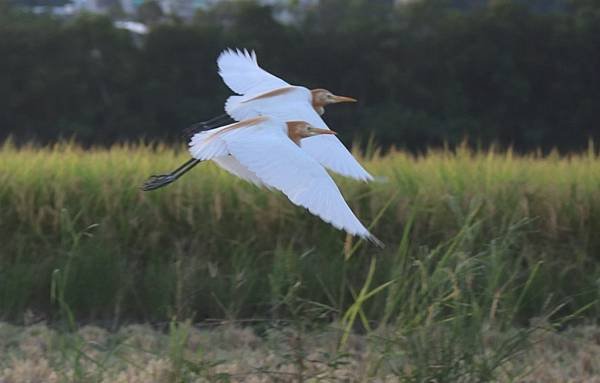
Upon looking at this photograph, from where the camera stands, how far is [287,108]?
9.13ft

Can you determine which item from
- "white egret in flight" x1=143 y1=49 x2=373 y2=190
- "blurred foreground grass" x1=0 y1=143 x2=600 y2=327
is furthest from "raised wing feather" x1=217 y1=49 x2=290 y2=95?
"blurred foreground grass" x1=0 y1=143 x2=600 y2=327

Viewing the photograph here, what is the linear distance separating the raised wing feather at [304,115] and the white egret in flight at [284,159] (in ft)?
0.24

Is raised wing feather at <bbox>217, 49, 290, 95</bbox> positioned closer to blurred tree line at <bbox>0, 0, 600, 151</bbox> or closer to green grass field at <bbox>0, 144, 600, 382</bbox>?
green grass field at <bbox>0, 144, 600, 382</bbox>

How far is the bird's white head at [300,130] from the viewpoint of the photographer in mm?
2672

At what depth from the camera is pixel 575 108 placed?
11781mm

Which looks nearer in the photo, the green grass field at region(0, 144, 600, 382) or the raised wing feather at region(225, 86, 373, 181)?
the raised wing feather at region(225, 86, 373, 181)

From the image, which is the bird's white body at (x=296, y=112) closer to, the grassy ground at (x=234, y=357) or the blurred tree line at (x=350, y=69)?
the grassy ground at (x=234, y=357)

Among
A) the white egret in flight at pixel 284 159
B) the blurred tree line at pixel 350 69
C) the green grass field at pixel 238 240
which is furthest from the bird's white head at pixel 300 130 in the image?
the blurred tree line at pixel 350 69

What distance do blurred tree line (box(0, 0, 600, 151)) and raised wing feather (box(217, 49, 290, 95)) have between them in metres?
7.08

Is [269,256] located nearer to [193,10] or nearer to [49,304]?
Answer: [49,304]

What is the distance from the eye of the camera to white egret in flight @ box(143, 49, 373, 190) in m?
2.79

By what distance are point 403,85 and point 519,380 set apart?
885cm

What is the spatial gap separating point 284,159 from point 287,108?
1.18 ft

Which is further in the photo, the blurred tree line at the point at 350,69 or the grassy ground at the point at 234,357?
the blurred tree line at the point at 350,69
